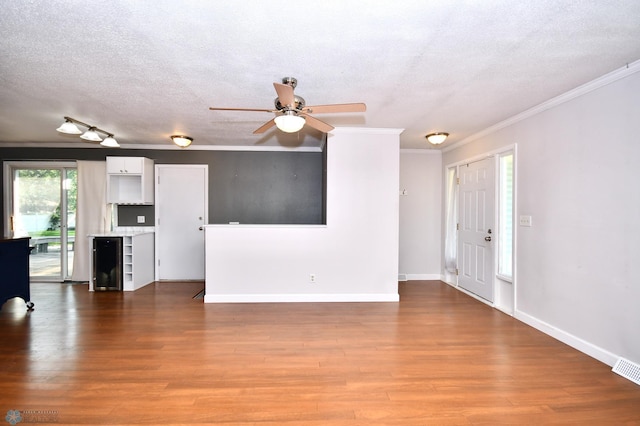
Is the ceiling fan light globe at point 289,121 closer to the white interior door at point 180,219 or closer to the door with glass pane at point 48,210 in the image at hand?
the white interior door at point 180,219

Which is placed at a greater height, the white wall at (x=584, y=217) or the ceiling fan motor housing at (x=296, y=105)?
the ceiling fan motor housing at (x=296, y=105)

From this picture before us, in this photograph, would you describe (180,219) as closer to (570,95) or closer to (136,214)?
(136,214)

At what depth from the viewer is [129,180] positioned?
18.8 ft

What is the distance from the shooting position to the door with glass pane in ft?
18.3

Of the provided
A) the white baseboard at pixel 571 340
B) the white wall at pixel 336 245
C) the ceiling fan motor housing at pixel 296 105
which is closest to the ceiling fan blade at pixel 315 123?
the ceiling fan motor housing at pixel 296 105

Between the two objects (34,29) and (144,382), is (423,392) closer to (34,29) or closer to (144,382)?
(144,382)

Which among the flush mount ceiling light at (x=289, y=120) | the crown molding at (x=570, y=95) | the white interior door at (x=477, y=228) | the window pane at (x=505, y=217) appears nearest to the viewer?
the crown molding at (x=570, y=95)

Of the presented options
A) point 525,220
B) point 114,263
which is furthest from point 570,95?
point 114,263

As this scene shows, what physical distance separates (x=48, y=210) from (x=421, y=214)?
22.5 ft

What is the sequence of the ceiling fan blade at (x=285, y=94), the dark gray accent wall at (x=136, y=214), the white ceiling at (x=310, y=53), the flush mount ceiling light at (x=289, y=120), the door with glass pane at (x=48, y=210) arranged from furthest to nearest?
the dark gray accent wall at (x=136, y=214) < the door with glass pane at (x=48, y=210) < the flush mount ceiling light at (x=289, y=120) < the ceiling fan blade at (x=285, y=94) < the white ceiling at (x=310, y=53)

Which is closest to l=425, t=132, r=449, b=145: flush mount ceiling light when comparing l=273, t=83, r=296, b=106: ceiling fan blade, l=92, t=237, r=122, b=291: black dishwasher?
l=273, t=83, r=296, b=106: ceiling fan blade

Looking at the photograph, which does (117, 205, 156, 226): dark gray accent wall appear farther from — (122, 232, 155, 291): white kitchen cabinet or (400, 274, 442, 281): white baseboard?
(400, 274, 442, 281): white baseboard

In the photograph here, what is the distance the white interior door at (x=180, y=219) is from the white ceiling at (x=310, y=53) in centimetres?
203

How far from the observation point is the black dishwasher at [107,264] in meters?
5.09
